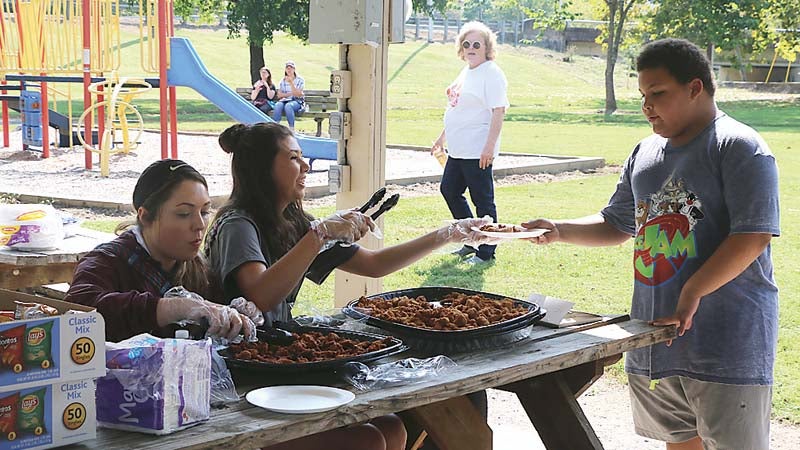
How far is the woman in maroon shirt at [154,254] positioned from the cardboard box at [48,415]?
1.68 feet

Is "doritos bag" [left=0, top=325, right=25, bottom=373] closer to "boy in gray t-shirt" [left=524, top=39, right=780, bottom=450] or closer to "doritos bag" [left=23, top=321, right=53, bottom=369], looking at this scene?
"doritos bag" [left=23, top=321, right=53, bottom=369]

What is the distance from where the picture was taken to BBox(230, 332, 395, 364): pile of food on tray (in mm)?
2047

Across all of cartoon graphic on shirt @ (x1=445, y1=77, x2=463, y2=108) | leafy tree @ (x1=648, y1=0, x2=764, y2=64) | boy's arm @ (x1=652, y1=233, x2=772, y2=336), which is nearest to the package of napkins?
boy's arm @ (x1=652, y1=233, x2=772, y2=336)

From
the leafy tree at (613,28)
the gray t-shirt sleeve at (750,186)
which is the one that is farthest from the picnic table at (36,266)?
the leafy tree at (613,28)

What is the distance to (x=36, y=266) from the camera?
3.61 m

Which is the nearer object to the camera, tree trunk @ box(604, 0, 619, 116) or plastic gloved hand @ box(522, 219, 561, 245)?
plastic gloved hand @ box(522, 219, 561, 245)

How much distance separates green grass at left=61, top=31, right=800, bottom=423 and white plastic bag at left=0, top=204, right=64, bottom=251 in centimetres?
144

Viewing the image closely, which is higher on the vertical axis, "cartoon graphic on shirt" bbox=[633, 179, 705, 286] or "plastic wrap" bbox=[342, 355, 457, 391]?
"cartoon graphic on shirt" bbox=[633, 179, 705, 286]

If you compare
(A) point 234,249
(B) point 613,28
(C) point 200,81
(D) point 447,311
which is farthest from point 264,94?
(D) point 447,311

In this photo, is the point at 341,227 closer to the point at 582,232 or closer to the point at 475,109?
the point at 582,232

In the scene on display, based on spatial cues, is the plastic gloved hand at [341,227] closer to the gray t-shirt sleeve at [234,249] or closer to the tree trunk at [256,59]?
the gray t-shirt sleeve at [234,249]

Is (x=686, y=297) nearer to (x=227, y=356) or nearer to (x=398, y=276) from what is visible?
(x=227, y=356)

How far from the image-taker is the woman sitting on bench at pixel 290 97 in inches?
488

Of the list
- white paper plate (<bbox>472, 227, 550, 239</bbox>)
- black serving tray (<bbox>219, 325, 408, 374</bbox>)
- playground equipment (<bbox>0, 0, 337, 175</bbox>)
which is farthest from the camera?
playground equipment (<bbox>0, 0, 337, 175</bbox>)
